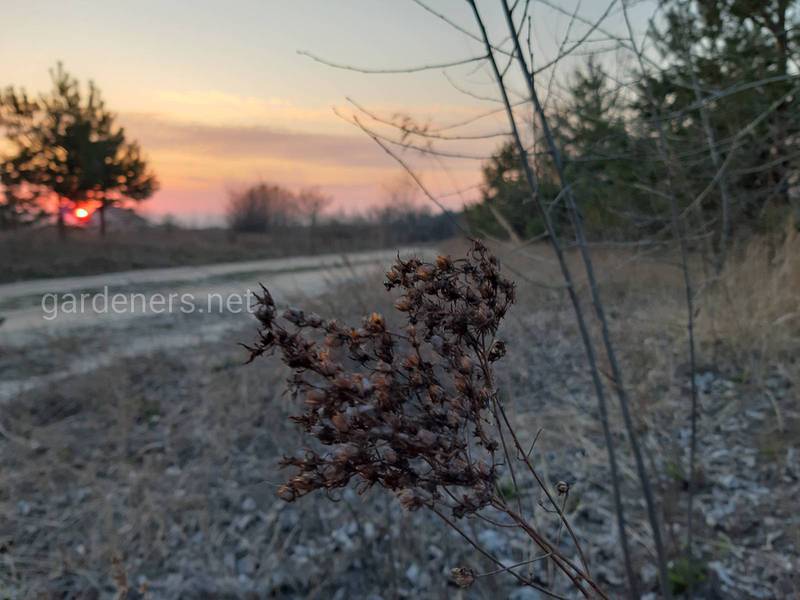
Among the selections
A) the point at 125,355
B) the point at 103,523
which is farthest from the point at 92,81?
the point at 103,523

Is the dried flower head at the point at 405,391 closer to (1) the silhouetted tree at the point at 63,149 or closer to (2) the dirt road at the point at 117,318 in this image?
(2) the dirt road at the point at 117,318

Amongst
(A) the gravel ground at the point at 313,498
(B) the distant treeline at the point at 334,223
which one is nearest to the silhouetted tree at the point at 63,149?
(B) the distant treeline at the point at 334,223

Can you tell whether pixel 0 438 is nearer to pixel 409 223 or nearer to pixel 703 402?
pixel 409 223

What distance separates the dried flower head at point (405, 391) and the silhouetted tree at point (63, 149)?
29810 mm

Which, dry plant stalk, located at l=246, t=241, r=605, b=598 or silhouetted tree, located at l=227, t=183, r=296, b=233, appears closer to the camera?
dry plant stalk, located at l=246, t=241, r=605, b=598

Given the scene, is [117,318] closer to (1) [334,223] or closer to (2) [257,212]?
(1) [334,223]

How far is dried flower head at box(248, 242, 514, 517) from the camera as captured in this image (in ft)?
3.32

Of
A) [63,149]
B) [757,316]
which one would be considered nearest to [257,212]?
[63,149]

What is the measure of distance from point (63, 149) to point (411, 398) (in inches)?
1210

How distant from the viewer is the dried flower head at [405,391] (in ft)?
3.32

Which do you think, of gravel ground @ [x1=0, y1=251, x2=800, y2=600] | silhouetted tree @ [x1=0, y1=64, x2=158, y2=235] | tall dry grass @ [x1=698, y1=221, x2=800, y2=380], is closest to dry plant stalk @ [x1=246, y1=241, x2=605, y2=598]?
gravel ground @ [x1=0, y1=251, x2=800, y2=600]

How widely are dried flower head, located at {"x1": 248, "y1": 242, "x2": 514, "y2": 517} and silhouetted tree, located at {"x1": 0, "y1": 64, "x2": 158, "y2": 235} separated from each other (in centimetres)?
2981

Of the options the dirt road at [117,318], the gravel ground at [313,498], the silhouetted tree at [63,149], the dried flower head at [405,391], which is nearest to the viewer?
the dried flower head at [405,391]

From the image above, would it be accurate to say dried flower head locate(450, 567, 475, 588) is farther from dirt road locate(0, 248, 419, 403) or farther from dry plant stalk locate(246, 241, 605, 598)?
dirt road locate(0, 248, 419, 403)
